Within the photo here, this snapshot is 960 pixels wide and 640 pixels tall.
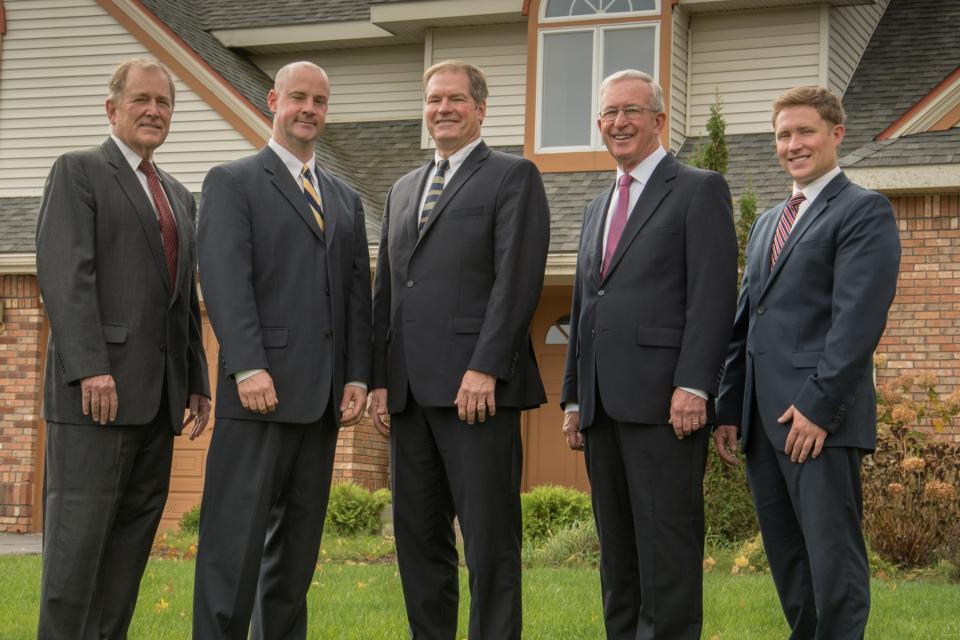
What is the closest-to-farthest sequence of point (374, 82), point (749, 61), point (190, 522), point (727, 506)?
point (727, 506) < point (190, 522) < point (749, 61) < point (374, 82)

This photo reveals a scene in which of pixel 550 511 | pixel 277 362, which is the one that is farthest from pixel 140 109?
pixel 550 511

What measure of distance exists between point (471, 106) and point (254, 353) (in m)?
1.41

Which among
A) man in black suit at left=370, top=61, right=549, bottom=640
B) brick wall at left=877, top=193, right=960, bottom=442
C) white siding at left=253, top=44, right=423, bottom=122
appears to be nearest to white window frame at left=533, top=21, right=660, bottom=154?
white siding at left=253, top=44, right=423, bottom=122

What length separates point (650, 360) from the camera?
5074 millimetres

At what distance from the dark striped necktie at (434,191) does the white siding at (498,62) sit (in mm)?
9390

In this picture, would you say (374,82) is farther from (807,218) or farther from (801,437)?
(801,437)

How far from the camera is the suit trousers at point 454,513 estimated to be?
200 inches

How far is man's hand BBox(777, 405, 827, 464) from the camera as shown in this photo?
188 inches

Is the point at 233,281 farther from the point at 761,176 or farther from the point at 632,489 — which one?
the point at 761,176

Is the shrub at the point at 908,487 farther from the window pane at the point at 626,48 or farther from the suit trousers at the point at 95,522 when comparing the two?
the suit trousers at the point at 95,522

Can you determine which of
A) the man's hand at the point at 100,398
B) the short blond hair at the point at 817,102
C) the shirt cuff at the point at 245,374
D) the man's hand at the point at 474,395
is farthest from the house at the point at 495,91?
the man's hand at the point at 100,398

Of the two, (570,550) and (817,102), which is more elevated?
(817,102)

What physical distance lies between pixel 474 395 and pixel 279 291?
0.94 meters

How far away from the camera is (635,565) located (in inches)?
204
